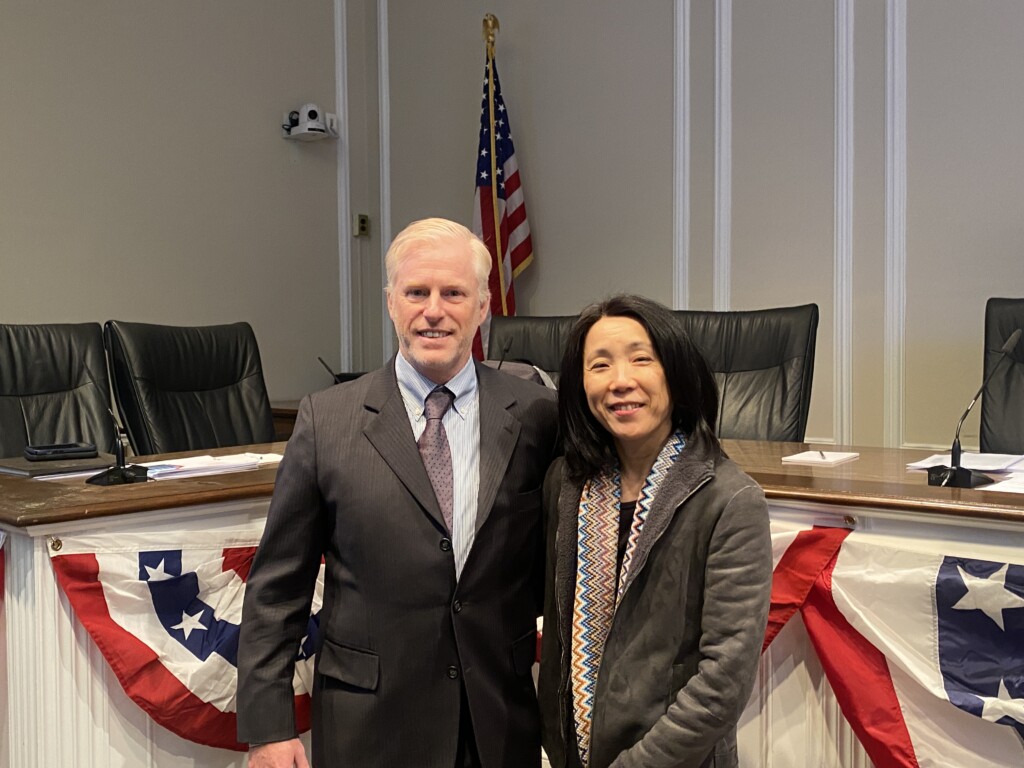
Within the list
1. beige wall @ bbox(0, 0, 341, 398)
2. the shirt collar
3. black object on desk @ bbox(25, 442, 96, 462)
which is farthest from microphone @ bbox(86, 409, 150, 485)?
beige wall @ bbox(0, 0, 341, 398)

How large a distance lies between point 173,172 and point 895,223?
317 cm

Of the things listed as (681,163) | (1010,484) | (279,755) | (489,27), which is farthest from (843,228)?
(279,755)

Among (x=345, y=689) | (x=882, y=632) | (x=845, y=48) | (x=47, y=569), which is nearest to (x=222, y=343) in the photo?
(x=47, y=569)

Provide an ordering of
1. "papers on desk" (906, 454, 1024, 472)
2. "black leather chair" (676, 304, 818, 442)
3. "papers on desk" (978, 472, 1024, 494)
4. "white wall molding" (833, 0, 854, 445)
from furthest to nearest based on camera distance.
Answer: "white wall molding" (833, 0, 854, 445) → "black leather chair" (676, 304, 818, 442) → "papers on desk" (906, 454, 1024, 472) → "papers on desk" (978, 472, 1024, 494)

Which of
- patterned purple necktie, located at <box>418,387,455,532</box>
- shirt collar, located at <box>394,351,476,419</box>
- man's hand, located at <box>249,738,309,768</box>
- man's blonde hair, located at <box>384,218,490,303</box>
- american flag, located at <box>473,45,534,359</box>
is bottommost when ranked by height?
man's hand, located at <box>249,738,309,768</box>

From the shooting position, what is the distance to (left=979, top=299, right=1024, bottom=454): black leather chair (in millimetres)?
2535

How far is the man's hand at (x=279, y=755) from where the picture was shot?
4.31 ft

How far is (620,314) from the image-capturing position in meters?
1.26

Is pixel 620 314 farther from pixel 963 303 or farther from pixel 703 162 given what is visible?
pixel 703 162

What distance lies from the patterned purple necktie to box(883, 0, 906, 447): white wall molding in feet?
9.42

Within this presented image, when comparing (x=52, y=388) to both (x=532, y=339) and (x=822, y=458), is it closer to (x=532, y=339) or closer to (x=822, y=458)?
(x=532, y=339)

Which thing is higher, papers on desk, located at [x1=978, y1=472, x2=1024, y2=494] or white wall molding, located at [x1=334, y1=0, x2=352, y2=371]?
white wall molding, located at [x1=334, y1=0, x2=352, y2=371]

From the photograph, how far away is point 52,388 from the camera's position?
2.94m

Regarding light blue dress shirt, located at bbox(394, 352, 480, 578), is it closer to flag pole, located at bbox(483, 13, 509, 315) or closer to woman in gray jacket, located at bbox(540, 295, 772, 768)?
woman in gray jacket, located at bbox(540, 295, 772, 768)
